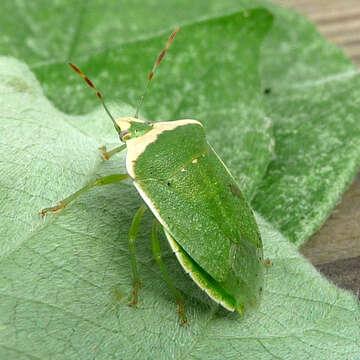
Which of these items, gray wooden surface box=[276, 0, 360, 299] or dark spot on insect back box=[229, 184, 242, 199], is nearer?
dark spot on insect back box=[229, 184, 242, 199]

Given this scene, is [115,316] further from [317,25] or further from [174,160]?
[317,25]

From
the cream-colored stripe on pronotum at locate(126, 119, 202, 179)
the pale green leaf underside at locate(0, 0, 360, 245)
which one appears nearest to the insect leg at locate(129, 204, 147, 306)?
the cream-colored stripe on pronotum at locate(126, 119, 202, 179)

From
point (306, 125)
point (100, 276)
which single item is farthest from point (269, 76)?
point (100, 276)

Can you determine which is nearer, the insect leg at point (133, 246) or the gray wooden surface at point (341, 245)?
the insect leg at point (133, 246)

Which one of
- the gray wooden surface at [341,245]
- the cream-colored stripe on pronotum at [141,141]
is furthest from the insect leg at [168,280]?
the gray wooden surface at [341,245]

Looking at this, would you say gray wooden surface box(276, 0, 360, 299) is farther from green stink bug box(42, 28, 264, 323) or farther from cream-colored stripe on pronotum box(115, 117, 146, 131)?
cream-colored stripe on pronotum box(115, 117, 146, 131)

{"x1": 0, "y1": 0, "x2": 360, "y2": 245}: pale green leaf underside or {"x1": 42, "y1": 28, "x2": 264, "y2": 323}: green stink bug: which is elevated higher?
{"x1": 42, "y1": 28, "x2": 264, "y2": 323}: green stink bug

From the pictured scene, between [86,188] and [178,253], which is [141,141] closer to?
[86,188]

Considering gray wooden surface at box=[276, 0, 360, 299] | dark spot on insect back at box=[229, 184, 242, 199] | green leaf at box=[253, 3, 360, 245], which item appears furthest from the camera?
green leaf at box=[253, 3, 360, 245]

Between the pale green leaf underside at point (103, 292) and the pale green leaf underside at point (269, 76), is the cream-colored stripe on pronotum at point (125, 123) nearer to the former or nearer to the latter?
the pale green leaf underside at point (103, 292)
